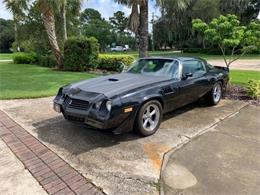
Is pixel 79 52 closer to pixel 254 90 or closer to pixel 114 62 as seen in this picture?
pixel 114 62

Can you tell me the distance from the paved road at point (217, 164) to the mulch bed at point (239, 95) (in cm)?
243

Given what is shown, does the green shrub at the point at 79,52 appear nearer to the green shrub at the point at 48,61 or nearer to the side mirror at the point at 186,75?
the green shrub at the point at 48,61

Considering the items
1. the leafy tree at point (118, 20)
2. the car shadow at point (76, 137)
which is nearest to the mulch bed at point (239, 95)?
the car shadow at point (76, 137)

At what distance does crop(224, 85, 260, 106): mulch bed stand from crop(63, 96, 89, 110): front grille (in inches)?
198

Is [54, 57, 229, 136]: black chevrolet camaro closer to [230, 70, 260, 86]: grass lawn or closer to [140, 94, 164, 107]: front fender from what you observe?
[140, 94, 164, 107]: front fender

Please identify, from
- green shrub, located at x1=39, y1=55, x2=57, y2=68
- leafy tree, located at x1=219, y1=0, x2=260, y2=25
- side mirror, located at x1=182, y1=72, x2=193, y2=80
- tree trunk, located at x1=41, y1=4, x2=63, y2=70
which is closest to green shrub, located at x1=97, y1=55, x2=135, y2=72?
tree trunk, located at x1=41, y1=4, x2=63, y2=70

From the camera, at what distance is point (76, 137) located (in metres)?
4.42

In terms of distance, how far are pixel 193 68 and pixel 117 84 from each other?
2.12 meters

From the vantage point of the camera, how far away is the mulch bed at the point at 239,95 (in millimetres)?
7172

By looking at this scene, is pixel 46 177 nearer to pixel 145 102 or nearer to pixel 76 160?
pixel 76 160

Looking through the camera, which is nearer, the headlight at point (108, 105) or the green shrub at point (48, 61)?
the headlight at point (108, 105)

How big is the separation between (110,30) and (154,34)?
21905 mm

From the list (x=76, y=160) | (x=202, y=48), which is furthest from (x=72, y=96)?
(x=202, y=48)

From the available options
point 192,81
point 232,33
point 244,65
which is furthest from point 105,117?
point 244,65
